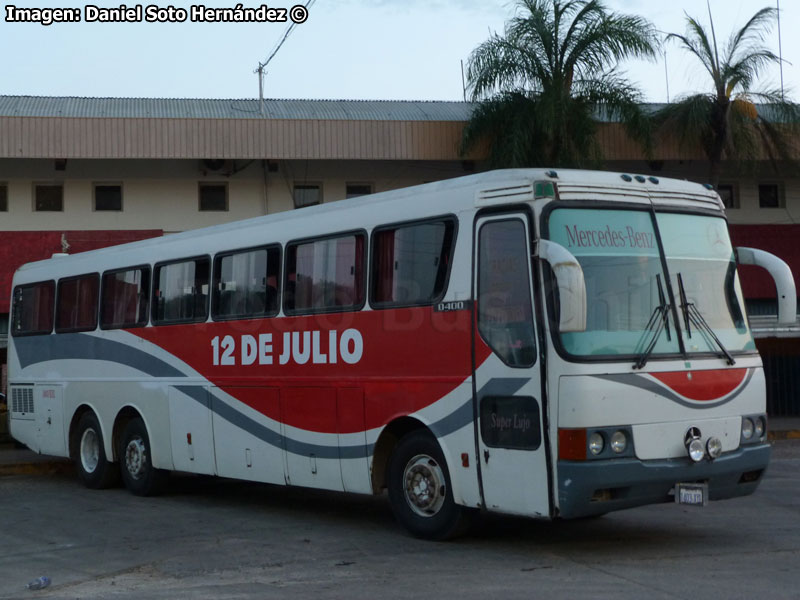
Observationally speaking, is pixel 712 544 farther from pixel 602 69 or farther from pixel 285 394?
pixel 602 69

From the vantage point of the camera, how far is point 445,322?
9.93 m

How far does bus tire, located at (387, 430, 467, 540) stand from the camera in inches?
391

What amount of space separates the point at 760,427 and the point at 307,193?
64.1 feet

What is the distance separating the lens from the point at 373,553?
9734mm

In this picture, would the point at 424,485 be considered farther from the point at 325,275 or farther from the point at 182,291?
the point at 182,291

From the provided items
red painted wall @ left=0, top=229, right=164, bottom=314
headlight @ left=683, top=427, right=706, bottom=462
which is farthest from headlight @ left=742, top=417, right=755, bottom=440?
red painted wall @ left=0, top=229, right=164, bottom=314

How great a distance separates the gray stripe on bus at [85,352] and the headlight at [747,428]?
6815 mm

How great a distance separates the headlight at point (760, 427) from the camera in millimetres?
9750

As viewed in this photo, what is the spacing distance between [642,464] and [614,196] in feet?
7.30

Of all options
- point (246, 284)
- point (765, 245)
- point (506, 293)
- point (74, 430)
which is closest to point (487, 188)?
point (506, 293)

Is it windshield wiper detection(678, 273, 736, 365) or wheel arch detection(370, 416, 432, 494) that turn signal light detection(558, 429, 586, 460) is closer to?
windshield wiper detection(678, 273, 736, 365)

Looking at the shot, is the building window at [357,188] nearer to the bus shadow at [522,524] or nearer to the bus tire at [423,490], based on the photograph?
the bus shadow at [522,524]

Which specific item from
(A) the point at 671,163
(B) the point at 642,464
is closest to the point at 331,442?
(B) the point at 642,464

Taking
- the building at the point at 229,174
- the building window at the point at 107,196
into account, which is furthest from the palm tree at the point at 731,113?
the building window at the point at 107,196
